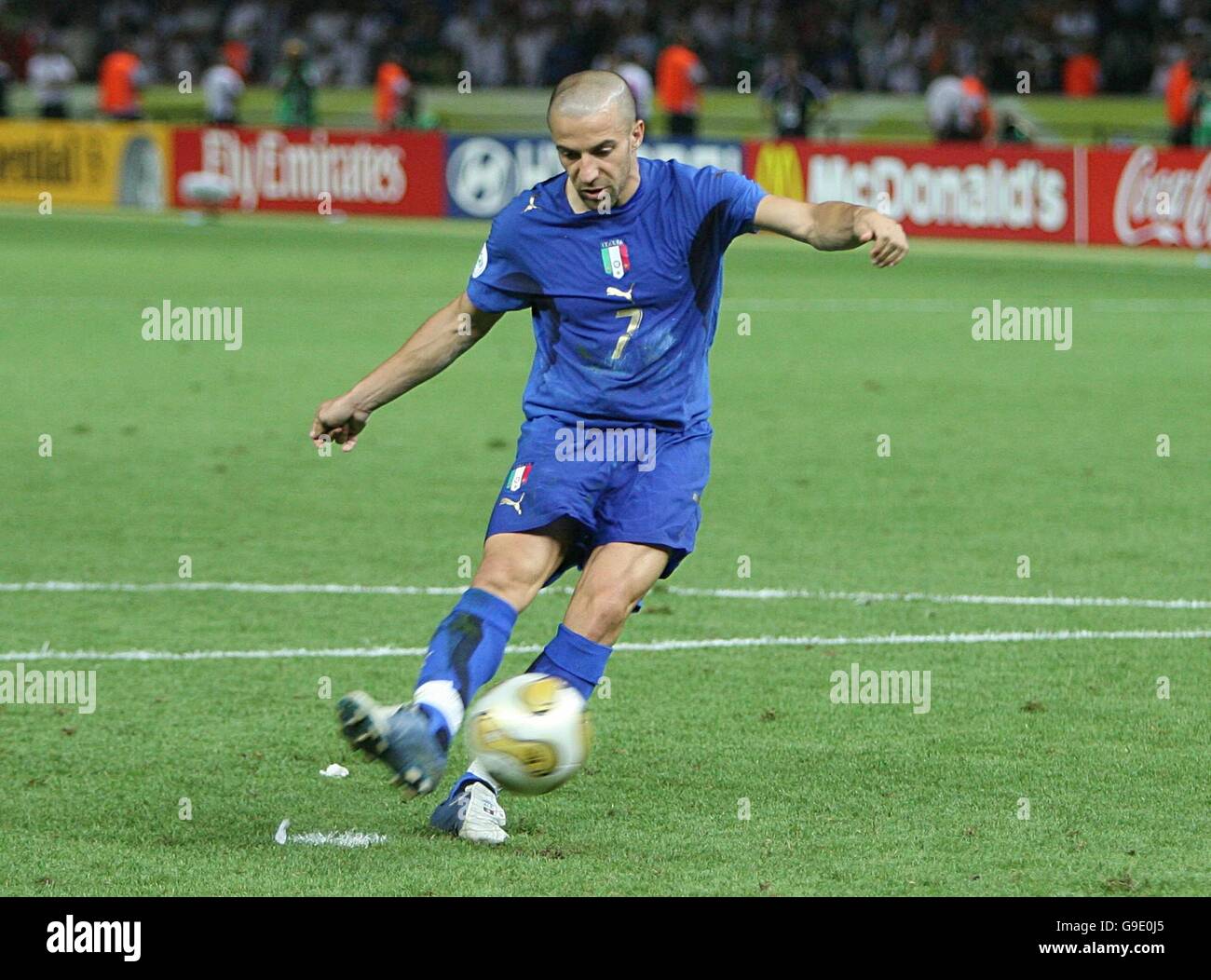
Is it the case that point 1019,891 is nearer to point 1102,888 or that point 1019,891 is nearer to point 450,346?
point 1102,888

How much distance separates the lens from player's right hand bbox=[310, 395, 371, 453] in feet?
19.5

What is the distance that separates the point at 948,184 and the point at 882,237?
23.5 meters

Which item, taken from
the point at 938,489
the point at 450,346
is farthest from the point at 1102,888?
the point at 938,489

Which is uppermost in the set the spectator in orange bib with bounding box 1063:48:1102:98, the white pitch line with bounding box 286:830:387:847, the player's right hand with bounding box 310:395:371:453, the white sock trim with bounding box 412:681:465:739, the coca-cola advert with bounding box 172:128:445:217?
the spectator in orange bib with bounding box 1063:48:1102:98

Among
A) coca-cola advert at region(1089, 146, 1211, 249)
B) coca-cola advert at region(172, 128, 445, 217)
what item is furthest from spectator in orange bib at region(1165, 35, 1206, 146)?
coca-cola advert at region(172, 128, 445, 217)

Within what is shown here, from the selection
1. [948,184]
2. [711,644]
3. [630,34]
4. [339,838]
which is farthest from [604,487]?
[630,34]

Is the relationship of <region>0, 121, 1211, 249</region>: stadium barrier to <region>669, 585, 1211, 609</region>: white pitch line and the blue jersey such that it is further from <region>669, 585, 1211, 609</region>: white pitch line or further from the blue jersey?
the blue jersey

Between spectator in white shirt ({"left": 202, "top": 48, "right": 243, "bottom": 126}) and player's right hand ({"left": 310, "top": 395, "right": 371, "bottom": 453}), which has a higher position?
spectator in white shirt ({"left": 202, "top": 48, "right": 243, "bottom": 126})

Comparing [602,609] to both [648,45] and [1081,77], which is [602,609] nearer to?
[1081,77]

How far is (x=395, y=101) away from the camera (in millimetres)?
35062

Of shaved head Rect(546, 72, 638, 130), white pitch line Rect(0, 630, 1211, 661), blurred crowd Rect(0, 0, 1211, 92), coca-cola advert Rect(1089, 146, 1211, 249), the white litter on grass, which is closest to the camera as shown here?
shaved head Rect(546, 72, 638, 130)

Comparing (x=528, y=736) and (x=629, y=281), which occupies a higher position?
(x=629, y=281)

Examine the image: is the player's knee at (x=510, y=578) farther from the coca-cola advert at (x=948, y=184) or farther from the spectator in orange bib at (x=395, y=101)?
the spectator in orange bib at (x=395, y=101)

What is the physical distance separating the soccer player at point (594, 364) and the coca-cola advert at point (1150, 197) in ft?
66.4
